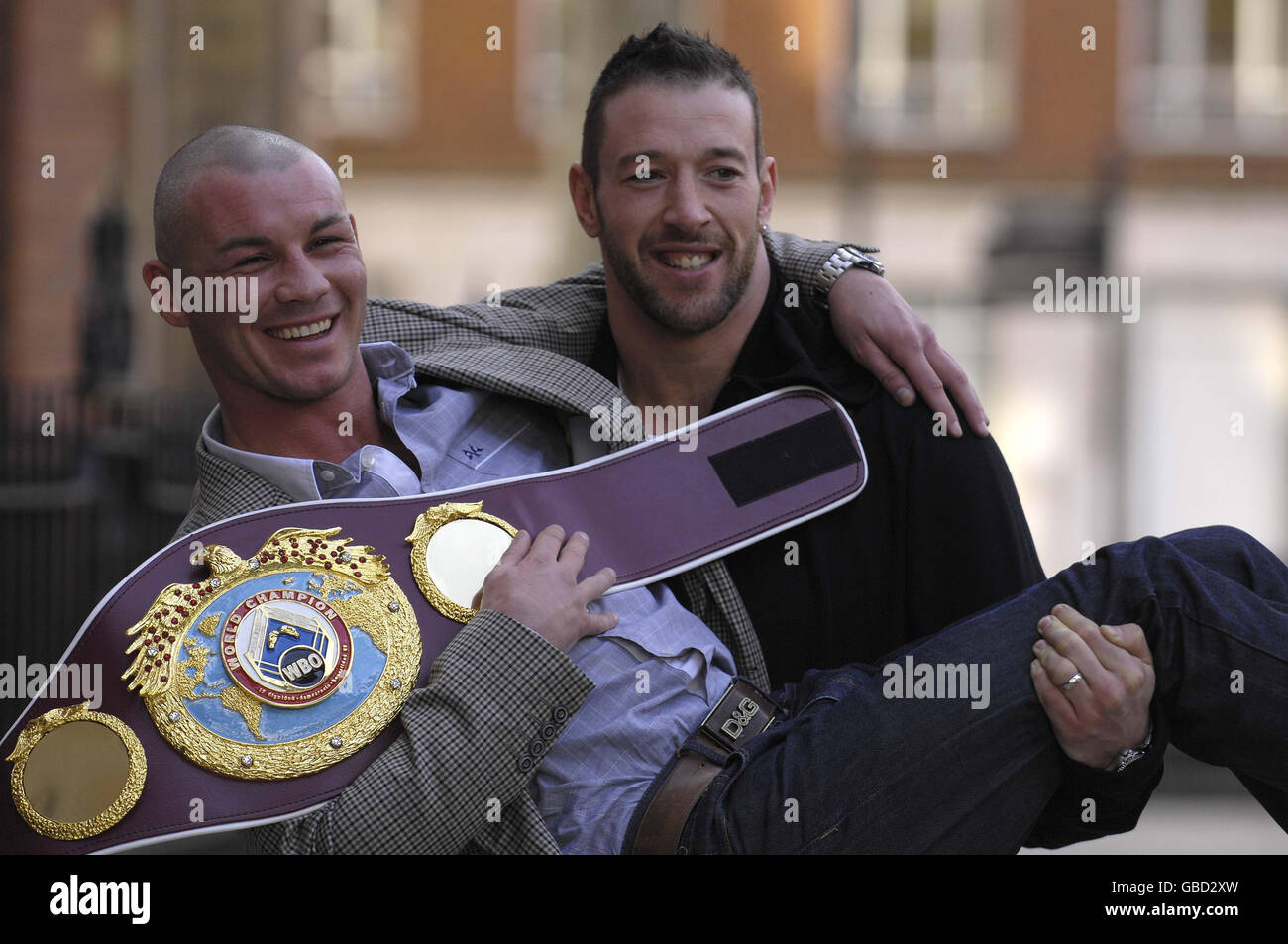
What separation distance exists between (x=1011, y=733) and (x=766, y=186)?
1.49 metres

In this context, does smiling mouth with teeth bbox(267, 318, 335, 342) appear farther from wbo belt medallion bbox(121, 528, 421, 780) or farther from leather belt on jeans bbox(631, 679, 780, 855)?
leather belt on jeans bbox(631, 679, 780, 855)

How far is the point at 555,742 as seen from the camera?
10.2 feet

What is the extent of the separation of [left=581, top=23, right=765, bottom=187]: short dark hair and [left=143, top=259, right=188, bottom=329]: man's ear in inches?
38.2

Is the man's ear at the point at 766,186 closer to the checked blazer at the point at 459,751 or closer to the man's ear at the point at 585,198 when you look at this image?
the man's ear at the point at 585,198

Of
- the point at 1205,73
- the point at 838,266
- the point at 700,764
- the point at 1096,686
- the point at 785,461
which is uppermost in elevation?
the point at 1205,73

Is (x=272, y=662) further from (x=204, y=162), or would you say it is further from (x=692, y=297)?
(x=692, y=297)

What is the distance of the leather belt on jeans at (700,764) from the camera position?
297 cm

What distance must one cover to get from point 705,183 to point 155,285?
1159 millimetres

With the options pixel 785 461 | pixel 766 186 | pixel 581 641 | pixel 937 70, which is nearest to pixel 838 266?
pixel 766 186

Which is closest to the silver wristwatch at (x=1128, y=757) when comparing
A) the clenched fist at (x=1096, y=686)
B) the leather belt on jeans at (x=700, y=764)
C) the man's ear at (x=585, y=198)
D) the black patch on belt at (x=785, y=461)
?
the clenched fist at (x=1096, y=686)

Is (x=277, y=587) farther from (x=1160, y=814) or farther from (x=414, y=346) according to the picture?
(x=1160, y=814)

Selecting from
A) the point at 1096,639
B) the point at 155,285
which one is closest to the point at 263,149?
the point at 155,285

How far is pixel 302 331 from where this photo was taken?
3.39 m
